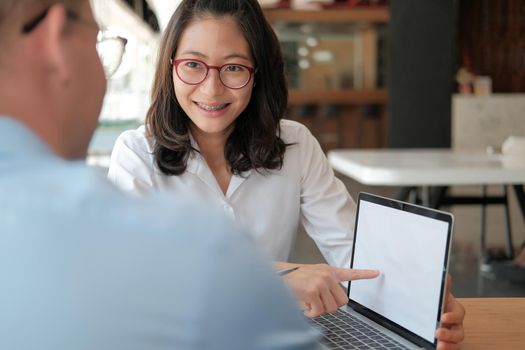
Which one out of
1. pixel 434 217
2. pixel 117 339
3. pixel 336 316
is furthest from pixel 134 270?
pixel 336 316

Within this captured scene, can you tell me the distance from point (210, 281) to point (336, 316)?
0.86 m

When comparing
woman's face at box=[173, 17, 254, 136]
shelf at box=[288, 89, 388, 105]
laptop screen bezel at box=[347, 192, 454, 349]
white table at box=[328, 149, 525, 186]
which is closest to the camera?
laptop screen bezel at box=[347, 192, 454, 349]

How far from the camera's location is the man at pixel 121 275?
481mm

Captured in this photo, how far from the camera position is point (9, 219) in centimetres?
52

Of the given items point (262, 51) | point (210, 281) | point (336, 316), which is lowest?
point (336, 316)

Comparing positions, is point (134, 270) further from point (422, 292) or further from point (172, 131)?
point (172, 131)

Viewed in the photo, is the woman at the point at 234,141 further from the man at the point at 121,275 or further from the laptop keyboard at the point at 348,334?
the man at the point at 121,275

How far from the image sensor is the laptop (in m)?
1.09

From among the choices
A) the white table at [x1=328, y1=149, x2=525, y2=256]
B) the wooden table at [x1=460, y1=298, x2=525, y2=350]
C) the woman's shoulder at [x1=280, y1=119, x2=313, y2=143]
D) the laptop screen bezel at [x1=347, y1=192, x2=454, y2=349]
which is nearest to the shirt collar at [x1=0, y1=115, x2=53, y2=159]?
the laptop screen bezel at [x1=347, y1=192, x2=454, y2=349]

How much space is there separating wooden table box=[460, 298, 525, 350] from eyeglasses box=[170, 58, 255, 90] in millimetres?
752

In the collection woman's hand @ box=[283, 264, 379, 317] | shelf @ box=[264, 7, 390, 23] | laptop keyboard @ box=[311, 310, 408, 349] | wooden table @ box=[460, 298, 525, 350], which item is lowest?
wooden table @ box=[460, 298, 525, 350]

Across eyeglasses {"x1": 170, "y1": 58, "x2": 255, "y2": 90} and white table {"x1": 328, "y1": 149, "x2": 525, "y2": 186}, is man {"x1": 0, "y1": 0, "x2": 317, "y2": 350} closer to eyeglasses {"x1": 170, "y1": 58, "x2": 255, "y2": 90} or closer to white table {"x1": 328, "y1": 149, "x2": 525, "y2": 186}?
eyeglasses {"x1": 170, "y1": 58, "x2": 255, "y2": 90}

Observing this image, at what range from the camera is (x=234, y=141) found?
1.87m

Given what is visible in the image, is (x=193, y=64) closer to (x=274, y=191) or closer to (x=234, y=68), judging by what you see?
(x=234, y=68)
